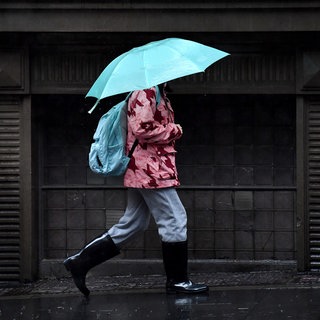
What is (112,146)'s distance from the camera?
8.09m

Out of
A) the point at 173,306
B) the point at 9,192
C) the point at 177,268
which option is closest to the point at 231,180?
the point at 177,268

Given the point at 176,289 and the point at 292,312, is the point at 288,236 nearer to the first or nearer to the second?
the point at 176,289

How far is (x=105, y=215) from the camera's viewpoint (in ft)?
32.0

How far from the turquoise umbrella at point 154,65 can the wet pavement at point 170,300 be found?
60.2 inches

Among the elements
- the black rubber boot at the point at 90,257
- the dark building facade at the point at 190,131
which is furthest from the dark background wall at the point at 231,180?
the black rubber boot at the point at 90,257

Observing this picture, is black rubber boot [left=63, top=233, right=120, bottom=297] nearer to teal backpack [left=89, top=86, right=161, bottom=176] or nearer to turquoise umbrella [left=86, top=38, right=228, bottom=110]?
teal backpack [left=89, top=86, right=161, bottom=176]

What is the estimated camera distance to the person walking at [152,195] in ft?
26.0

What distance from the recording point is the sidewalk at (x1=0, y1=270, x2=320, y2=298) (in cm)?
878

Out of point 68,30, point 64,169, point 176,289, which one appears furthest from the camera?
point 64,169

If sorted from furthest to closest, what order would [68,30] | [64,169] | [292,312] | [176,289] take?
[64,169], [68,30], [176,289], [292,312]

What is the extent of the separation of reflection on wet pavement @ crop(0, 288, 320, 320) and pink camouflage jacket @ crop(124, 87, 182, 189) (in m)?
0.88

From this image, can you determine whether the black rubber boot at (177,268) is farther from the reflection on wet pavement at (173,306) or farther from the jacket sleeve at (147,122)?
the jacket sleeve at (147,122)

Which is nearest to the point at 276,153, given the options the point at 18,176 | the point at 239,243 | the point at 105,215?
the point at 239,243

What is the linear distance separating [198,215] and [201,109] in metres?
0.96
